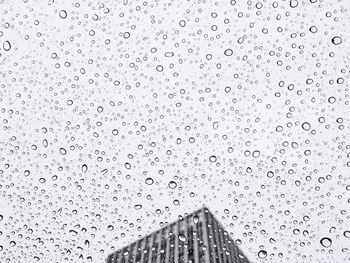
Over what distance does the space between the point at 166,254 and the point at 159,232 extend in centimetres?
349

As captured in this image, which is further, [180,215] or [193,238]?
[193,238]

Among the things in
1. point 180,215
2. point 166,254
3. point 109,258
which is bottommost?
point 109,258

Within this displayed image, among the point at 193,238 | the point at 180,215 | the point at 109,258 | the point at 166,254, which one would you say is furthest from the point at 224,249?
the point at 180,215

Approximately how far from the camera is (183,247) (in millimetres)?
42469

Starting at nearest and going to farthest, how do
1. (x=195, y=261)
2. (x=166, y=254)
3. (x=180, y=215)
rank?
(x=180, y=215), (x=195, y=261), (x=166, y=254)

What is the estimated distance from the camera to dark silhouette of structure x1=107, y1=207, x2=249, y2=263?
39531mm

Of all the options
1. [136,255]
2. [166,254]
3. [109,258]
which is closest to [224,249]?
[166,254]

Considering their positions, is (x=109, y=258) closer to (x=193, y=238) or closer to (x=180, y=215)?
(x=193, y=238)

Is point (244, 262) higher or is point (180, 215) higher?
point (180, 215)

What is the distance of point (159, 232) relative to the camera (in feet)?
147

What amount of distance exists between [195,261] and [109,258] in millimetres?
13846

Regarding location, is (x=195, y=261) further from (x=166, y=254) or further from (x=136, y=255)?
(x=136, y=255)

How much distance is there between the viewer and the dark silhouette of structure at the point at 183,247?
130ft

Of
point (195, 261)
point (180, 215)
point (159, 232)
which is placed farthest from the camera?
point (159, 232)
